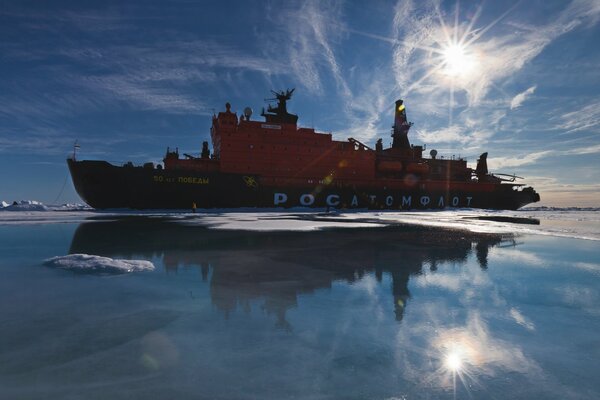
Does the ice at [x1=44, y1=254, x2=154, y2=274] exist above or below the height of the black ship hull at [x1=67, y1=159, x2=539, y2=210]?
below

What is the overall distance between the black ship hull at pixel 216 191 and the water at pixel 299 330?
20865 mm

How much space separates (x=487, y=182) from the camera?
137 feet

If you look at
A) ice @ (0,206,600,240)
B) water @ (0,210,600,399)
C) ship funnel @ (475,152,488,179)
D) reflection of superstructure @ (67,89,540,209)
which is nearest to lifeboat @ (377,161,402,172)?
reflection of superstructure @ (67,89,540,209)

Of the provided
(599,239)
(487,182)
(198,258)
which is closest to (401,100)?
(487,182)

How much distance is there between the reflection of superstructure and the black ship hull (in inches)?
3.1

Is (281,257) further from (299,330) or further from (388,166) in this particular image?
(388,166)

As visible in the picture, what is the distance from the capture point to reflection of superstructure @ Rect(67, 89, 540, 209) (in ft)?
87.2

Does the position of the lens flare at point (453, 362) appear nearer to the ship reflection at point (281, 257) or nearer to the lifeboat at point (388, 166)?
the ship reflection at point (281, 257)

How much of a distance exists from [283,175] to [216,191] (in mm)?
6920

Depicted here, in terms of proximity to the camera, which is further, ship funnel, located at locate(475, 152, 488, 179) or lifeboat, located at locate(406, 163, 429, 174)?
ship funnel, located at locate(475, 152, 488, 179)

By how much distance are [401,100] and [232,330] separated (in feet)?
145

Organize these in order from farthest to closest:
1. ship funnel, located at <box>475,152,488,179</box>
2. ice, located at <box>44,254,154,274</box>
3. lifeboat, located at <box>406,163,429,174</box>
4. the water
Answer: ship funnel, located at <box>475,152,488,179</box> < lifeboat, located at <box>406,163,429,174</box> < ice, located at <box>44,254,154,274</box> < the water

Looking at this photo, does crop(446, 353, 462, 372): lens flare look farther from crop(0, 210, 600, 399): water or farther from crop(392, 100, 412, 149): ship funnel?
crop(392, 100, 412, 149): ship funnel

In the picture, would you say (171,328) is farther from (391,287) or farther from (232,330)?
(391,287)
